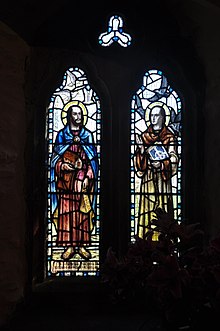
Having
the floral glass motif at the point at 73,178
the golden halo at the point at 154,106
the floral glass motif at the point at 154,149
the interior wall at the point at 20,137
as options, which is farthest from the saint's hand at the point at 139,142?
the interior wall at the point at 20,137

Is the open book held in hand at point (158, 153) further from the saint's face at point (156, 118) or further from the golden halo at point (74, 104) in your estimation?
the golden halo at point (74, 104)

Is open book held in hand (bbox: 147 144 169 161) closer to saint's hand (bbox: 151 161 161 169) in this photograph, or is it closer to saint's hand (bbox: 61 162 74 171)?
saint's hand (bbox: 151 161 161 169)

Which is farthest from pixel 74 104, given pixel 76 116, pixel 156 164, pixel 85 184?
pixel 156 164

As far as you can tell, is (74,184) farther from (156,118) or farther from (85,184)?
(156,118)

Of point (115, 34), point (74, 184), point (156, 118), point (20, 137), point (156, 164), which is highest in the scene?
point (115, 34)

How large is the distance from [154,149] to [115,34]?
719 millimetres

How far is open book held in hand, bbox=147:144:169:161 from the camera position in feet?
9.13

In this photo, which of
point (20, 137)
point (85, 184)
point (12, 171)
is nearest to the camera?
point (12, 171)

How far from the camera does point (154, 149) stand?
9.15 feet

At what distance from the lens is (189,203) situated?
8.93 ft

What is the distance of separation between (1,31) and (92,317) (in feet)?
5.14

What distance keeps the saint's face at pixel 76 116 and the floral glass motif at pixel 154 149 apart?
31 centimetres

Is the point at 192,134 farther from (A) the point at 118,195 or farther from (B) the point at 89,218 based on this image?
(B) the point at 89,218

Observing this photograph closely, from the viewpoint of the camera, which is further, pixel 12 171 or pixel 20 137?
pixel 20 137
